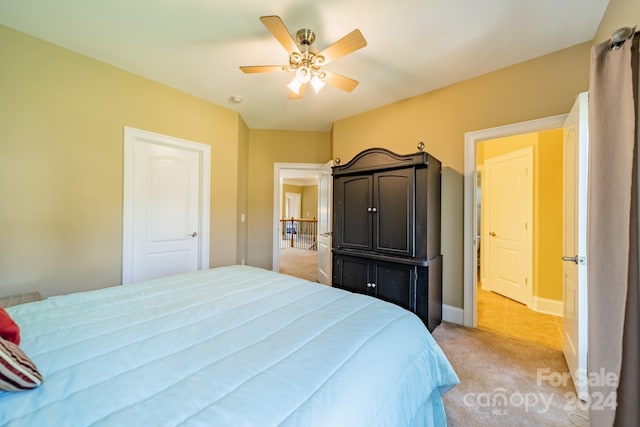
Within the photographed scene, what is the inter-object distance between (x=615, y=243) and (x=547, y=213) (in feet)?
7.40

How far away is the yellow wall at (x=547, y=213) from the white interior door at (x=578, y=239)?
4.79ft

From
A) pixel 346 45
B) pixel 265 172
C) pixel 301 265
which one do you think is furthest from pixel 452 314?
pixel 301 265

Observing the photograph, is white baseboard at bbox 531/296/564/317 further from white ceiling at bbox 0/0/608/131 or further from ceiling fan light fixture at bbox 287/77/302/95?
ceiling fan light fixture at bbox 287/77/302/95

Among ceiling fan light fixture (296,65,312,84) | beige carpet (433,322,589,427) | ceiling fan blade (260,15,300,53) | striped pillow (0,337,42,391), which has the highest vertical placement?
ceiling fan blade (260,15,300,53)

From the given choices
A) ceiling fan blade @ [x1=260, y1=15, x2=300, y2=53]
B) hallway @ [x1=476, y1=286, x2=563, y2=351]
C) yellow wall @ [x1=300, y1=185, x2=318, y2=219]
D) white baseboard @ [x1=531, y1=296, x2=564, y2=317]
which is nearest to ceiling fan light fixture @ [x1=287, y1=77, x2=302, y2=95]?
ceiling fan blade @ [x1=260, y1=15, x2=300, y2=53]

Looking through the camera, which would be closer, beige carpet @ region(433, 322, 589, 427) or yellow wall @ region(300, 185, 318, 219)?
beige carpet @ region(433, 322, 589, 427)

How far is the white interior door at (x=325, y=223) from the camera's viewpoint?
3682 millimetres

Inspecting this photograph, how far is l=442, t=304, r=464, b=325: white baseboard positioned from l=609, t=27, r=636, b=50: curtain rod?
234cm

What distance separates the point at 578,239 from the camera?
1.61 meters

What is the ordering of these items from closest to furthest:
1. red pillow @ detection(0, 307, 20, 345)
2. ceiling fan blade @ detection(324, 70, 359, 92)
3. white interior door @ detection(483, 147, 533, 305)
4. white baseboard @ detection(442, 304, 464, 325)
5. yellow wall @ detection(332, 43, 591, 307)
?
red pillow @ detection(0, 307, 20, 345) < ceiling fan blade @ detection(324, 70, 359, 92) < yellow wall @ detection(332, 43, 591, 307) < white baseboard @ detection(442, 304, 464, 325) < white interior door @ detection(483, 147, 533, 305)

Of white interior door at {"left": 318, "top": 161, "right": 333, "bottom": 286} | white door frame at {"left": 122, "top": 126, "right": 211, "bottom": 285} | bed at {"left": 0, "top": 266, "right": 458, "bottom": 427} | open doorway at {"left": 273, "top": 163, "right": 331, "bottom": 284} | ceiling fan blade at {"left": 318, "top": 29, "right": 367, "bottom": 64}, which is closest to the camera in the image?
bed at {"left": 0, "top": 266, "right": 458, "bottom": 427}

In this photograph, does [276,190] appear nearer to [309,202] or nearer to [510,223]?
[510,223]

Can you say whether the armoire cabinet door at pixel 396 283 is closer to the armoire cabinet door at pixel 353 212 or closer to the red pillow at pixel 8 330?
the armoire cabinet door at pixel 353 212

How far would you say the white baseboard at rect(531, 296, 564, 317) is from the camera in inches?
117
